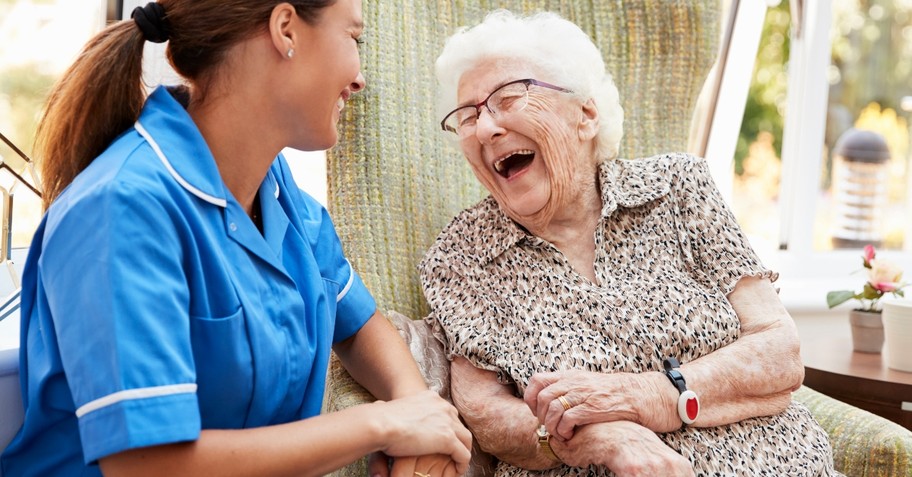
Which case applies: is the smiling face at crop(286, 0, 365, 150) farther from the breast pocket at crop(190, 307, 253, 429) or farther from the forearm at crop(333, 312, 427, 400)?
the forearm at crop(333, 312, 427, 400)

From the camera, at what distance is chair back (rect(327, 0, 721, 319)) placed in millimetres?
1811

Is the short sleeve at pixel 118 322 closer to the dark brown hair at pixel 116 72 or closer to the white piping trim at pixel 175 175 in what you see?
the white piping trim at pixel 175 175

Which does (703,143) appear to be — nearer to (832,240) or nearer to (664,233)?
(832,240)

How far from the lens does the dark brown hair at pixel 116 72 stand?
1.11 meters

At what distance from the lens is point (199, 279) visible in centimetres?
→ 104

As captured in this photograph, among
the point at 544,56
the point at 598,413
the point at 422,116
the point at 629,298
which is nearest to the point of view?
the point at 598,413

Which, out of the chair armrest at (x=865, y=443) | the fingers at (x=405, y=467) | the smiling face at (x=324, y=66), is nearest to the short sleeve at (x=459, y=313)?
the fingers at (x=405, y=467)

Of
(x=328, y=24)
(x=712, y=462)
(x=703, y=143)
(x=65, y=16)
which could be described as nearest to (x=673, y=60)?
(x=703, y=143)

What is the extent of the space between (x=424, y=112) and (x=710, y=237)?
26.9 inches

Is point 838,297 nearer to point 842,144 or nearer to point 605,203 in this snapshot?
point 605,203

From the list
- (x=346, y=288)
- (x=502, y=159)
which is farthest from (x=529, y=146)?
(x=346, y=288)

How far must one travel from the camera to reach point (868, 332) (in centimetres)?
221

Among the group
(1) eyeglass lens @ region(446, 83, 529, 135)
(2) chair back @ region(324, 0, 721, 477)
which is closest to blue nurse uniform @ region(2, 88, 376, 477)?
(2) chair back @ region(324, 0, 721, 477)

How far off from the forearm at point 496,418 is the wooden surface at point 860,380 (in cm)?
87
